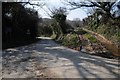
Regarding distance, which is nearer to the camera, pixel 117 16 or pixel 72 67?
pixel 72 67

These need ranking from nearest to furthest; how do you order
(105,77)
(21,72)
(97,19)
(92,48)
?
(105,77)
(21,72)
(92,48)
(97,19)

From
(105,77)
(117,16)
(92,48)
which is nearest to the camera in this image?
(105,77)

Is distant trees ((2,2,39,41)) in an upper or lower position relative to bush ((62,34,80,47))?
upper

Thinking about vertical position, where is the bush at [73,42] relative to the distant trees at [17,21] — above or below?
below

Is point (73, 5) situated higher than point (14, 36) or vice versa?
point (73, 5)

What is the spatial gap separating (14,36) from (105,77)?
2090cm

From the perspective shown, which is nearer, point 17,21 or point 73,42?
point 73,42

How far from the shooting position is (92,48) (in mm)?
13695

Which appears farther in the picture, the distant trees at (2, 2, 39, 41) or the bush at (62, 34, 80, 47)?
the distant trees at (2, 2, 39, 41)

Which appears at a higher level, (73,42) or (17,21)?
(17,21)

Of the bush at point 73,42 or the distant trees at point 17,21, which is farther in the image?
the distant trees at point 17,21

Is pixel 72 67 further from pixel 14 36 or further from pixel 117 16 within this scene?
pixel 14 36

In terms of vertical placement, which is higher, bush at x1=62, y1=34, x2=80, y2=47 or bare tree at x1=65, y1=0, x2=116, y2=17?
bare tree at x1=65, y1=0, x2=116, y2=17

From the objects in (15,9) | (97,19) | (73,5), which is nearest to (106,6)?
(73,5)
